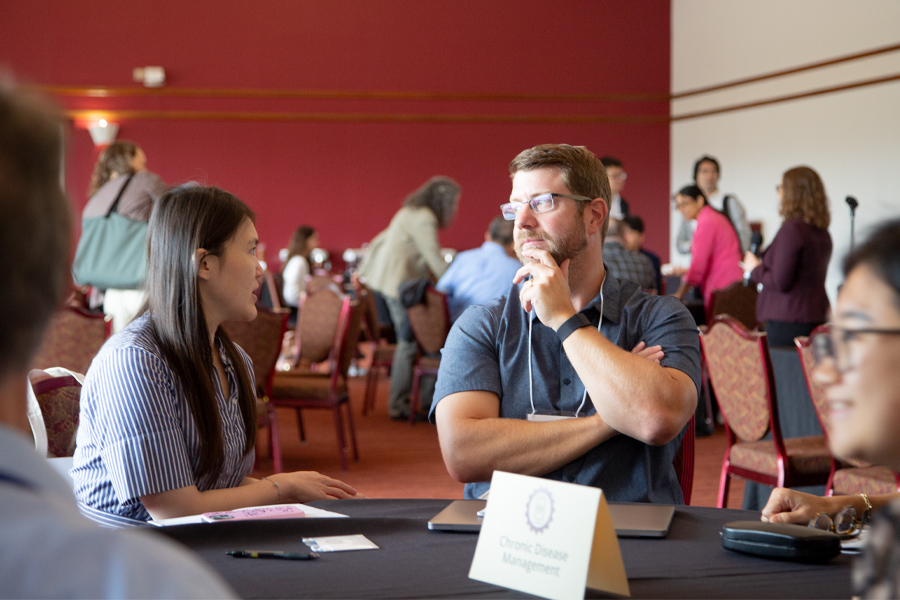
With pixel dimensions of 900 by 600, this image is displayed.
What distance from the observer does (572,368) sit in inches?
72.9

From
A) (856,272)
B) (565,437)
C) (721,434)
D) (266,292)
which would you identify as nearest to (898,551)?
(856,272)

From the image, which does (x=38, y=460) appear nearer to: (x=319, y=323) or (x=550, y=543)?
(x=550, y=543)

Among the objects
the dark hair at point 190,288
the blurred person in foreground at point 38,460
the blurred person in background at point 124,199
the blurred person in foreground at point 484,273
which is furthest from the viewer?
the blurred person in foreground at point 484,273

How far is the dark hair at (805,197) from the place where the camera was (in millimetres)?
4484

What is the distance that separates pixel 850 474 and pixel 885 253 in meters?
2.38

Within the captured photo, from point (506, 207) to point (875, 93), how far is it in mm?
6771

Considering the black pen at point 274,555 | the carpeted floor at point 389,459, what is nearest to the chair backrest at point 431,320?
the carpeted floor at point 389,459

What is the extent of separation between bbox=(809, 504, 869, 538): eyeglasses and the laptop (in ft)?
0.68

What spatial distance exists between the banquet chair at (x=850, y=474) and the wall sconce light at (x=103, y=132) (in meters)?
8.29

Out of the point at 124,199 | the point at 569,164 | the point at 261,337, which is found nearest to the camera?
the point at 569,164

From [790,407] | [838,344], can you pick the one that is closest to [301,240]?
[790,407]

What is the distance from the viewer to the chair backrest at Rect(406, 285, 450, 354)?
5426 mm

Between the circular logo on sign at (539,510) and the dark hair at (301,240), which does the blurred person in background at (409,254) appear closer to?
the dark hair at (301,240)

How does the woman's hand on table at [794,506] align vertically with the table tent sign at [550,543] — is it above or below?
below
